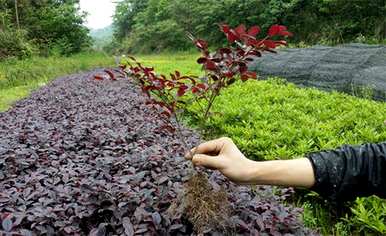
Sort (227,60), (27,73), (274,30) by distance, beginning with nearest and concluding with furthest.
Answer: (274,30) < (227,60) < (27,73)

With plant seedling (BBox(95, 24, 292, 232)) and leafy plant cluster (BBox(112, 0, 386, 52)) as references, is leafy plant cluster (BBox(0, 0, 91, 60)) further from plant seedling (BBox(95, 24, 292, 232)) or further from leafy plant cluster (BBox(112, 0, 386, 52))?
plant seedling (BBox(95, 24, 292, 232))

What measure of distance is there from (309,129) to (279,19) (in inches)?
943

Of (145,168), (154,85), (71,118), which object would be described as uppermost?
(154,85)

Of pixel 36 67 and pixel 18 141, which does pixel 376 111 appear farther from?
pixel 36 67

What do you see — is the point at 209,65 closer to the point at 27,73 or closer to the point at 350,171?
the point at 350,171

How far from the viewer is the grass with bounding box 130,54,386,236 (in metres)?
3.25

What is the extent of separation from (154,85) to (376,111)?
13.8ft

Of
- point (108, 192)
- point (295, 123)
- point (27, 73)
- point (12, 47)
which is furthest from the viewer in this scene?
point (12, 47)

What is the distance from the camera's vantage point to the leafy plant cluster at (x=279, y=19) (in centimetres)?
2298

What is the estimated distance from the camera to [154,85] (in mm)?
2064

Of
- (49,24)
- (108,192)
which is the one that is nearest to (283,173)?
(108,192)

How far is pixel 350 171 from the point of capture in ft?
5.51

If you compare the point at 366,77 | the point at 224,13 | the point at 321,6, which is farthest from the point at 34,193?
the point at 224,13

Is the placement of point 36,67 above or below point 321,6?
below
